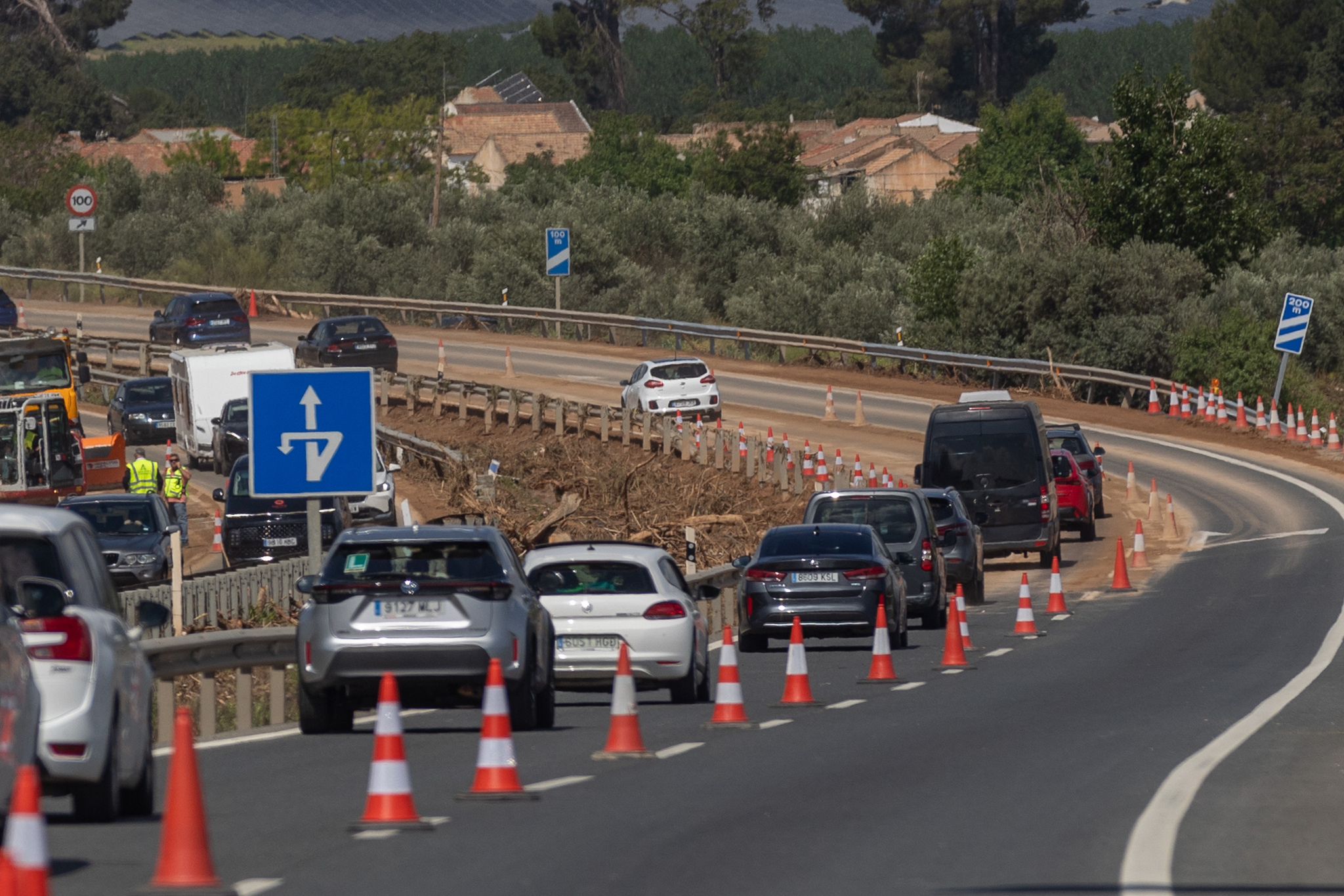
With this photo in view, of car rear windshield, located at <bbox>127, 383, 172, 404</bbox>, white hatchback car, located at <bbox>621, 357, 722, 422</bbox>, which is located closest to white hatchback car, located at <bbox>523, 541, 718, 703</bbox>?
white hatchback car, located at <bbox>621, 357, 722, 422</bbox>

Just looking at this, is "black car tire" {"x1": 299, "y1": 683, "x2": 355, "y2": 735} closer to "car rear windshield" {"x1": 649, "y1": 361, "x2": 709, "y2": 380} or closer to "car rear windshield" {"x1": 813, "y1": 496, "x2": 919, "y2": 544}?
"car rear windshield" {"x1": 813, "y1": 496, "x2": 919, "y2": 544}

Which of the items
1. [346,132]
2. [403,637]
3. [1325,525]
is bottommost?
[1325,525]

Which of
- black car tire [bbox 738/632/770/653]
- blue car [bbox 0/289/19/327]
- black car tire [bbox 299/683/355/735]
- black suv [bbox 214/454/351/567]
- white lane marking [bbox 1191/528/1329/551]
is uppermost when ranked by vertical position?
blue car [bbox 0/289/19/327]

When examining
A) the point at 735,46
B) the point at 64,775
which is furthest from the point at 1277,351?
the point at 735,46

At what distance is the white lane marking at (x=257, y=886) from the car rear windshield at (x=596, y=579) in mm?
8964

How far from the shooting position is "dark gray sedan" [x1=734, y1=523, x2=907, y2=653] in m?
22.7

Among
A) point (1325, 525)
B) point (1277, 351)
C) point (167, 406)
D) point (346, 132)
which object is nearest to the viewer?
point (1325, 525)

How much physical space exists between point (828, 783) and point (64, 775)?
13.7 ft

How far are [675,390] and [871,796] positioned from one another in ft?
121

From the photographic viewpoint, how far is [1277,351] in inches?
2251

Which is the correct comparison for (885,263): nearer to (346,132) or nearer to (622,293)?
(622,293)

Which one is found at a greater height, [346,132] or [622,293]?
[346,132]

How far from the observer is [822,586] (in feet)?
74.8

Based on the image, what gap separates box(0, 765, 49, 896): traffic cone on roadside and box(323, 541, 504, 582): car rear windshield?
26.2ft
